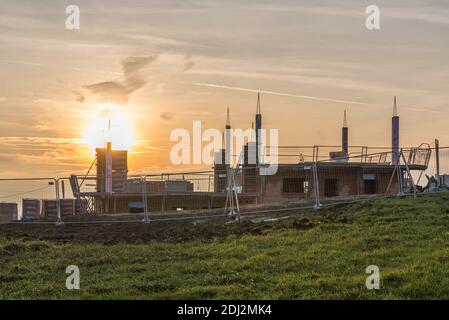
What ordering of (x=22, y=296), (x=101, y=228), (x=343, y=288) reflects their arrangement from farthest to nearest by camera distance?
(x=101, y=228) < (x=22, y=296) < (x=343, y=288)

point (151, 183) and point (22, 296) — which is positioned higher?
point (151, 183)

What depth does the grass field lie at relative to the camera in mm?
11352

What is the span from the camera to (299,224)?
62.8 feet

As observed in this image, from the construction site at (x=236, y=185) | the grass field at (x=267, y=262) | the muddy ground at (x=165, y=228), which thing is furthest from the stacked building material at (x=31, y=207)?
the grass field at (x=267, y=262)

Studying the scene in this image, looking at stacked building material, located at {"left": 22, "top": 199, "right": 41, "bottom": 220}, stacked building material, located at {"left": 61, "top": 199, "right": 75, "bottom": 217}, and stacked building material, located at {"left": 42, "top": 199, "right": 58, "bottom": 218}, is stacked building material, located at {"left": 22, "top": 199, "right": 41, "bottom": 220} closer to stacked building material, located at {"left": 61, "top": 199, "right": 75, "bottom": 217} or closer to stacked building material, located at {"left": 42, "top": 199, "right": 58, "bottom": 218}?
stacked building material, located at {"left": 61, "top": 199, "right": 75, "bottom": 217}

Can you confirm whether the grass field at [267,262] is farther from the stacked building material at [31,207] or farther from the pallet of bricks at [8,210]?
the stacked building material at [31,207]

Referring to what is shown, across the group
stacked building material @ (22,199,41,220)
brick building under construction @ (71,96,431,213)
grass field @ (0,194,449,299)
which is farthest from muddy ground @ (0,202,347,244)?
stacked building material @ (22,199,41,220)

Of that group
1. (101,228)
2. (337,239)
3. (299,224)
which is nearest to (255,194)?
(101,228)

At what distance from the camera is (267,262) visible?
1382 centimetres

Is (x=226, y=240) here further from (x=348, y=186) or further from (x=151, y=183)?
(x=151, y=183)

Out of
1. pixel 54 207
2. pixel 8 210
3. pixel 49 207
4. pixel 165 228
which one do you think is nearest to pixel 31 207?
pixel 8 210

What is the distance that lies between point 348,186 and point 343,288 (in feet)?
110

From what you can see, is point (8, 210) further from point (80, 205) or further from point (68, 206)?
point (80, 205)

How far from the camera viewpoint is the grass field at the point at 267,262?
1135cm
